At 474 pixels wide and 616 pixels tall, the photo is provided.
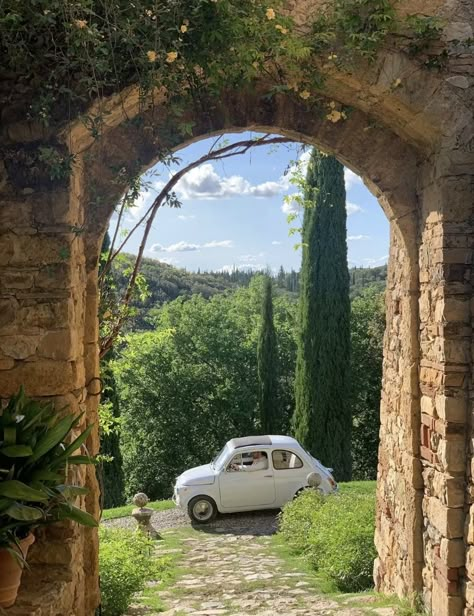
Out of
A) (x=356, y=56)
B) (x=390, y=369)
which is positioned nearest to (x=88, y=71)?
(x=356, y=56)

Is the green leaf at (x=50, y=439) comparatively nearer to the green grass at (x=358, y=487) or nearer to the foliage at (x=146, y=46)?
the foliage at (x=146, y=46)

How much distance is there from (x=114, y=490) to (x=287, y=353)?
751 centimetres

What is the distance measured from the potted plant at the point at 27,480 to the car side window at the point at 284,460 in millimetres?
7123

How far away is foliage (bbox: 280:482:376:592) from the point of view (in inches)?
210

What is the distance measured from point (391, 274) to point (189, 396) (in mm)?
13939

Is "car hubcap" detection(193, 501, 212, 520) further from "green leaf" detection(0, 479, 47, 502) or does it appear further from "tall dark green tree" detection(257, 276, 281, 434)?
"green leaf" detection(0, 479, 47, 502)

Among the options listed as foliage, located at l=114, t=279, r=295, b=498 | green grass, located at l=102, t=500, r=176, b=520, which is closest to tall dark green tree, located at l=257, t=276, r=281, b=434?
foliage, located at l=114, t=279, r=295, b=498

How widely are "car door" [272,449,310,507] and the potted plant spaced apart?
709 cm

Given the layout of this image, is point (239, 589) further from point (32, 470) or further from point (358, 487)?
point (358, 487)

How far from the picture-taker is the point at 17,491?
7.50ft

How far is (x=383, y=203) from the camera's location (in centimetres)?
420

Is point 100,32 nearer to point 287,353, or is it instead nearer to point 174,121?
point 174,121

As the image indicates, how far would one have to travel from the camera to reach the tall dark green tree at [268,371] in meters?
16.4

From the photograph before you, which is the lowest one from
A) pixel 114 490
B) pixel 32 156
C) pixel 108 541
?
pixel 114 490
